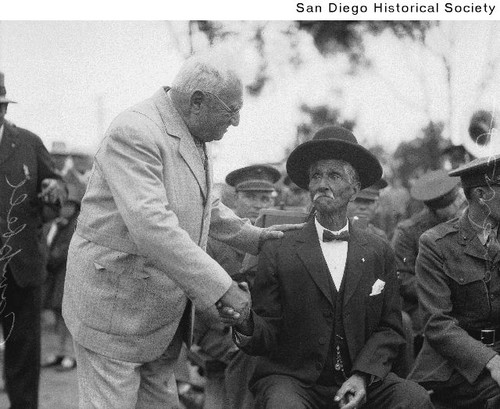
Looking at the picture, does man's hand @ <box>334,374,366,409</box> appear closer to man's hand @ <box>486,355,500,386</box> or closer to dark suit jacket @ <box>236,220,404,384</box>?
dark suit jacket @ <box>236,220,404,384</box>

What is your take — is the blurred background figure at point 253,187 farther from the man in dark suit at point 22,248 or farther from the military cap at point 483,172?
the military cap at point 483,172

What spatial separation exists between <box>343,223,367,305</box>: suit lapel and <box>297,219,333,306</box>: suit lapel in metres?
0.08

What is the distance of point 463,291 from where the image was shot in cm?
380

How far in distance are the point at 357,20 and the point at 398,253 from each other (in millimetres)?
2071

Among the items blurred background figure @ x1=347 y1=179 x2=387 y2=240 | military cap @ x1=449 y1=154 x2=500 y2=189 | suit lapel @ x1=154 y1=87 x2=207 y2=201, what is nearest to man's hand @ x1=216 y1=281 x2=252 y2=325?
suit lapel @ x1=154 y1=87 x2=207 y2=201

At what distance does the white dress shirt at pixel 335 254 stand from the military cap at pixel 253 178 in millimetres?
2188

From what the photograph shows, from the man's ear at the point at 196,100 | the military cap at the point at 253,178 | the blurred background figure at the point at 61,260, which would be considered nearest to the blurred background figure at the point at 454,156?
the military cap at the point at 253,178

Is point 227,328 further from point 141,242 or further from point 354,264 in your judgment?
point 141,242

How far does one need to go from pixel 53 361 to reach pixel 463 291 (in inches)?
186

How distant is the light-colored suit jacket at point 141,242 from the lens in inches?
109

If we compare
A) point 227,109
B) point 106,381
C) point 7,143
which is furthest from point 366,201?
point 106,381

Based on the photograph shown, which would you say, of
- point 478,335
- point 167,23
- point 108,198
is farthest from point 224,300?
point 167,23

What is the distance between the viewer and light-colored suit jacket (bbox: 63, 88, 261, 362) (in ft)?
9.06
